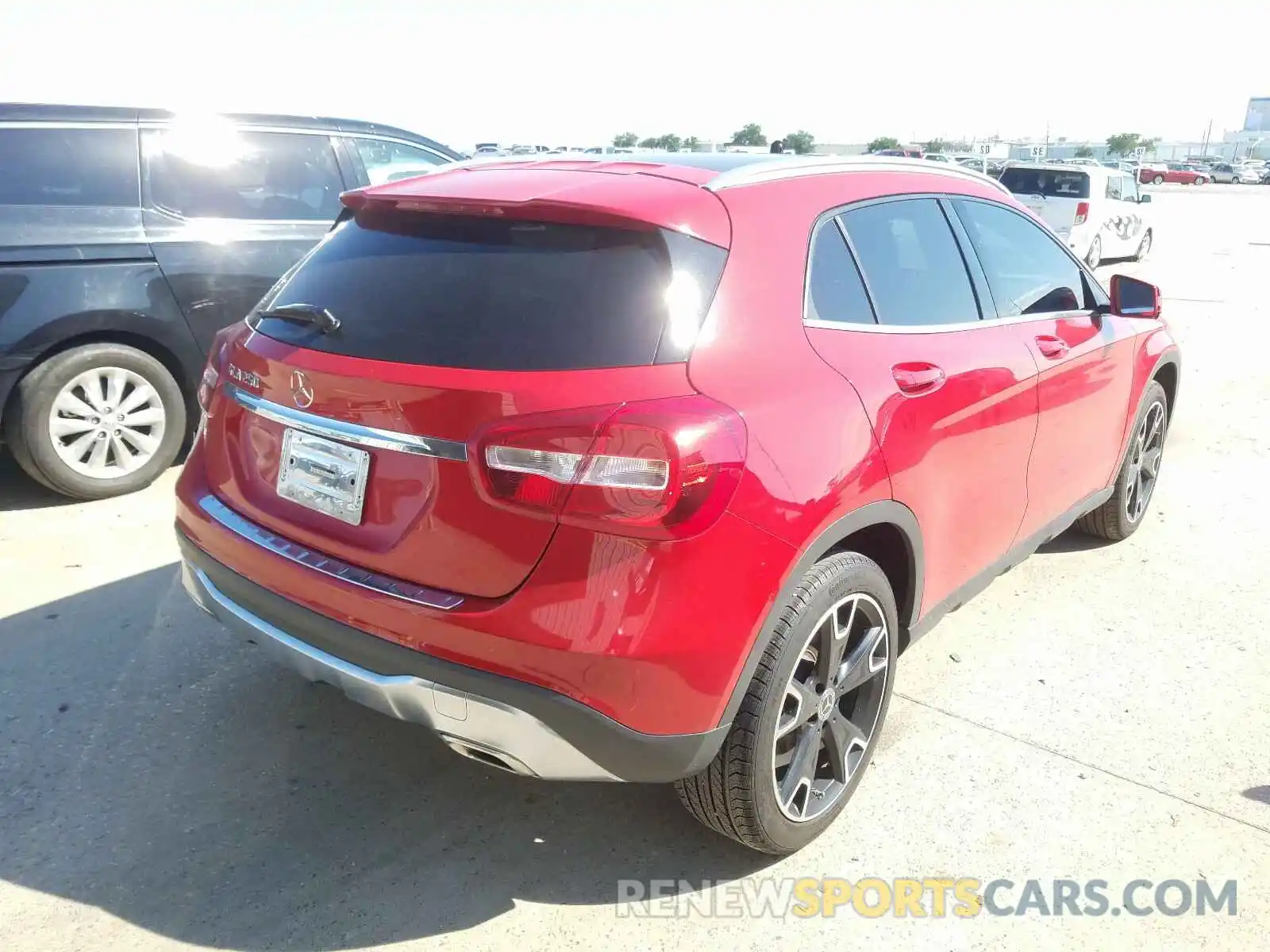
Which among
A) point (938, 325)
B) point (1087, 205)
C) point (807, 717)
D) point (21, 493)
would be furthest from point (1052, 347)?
point (1087, 205)

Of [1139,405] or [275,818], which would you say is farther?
[1139,405]

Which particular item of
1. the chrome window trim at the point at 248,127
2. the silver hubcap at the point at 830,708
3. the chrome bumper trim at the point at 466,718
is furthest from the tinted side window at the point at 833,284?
the chrome window trim at the point at 248,127

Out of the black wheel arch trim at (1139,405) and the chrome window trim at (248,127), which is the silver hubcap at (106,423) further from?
the black wheel arch trim at (1139,405)

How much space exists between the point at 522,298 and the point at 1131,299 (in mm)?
2833

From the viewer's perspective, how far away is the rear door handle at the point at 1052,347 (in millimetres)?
3482

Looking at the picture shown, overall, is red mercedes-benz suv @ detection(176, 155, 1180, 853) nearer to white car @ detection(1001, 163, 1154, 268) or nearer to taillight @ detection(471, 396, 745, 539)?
taillight @ detection(471, 396, 745, 539)

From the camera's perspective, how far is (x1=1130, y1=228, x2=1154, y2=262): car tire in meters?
17.5

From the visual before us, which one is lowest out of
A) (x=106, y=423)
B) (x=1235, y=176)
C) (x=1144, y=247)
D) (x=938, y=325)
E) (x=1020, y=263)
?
(x=1144, y=247)

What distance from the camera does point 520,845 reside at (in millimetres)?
2707

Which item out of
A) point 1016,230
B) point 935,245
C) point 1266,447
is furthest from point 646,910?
point 1266,447

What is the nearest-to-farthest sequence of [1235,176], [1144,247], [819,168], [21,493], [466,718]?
[466,718], [819,168], [21,493], [1144,247], [1235,176]

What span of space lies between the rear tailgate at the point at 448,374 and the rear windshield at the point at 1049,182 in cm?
1545

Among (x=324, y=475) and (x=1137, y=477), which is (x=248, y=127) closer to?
(x=324, y=475)

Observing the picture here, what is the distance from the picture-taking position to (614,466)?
6.76ft
